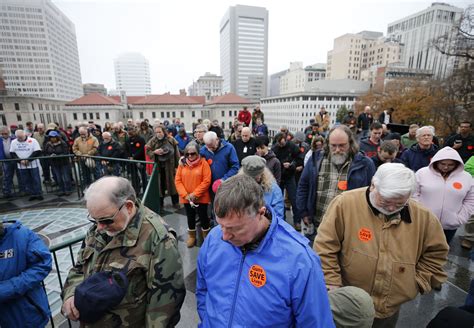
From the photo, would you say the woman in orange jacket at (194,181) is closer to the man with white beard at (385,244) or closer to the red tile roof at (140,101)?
the man with white beard at (385,244)

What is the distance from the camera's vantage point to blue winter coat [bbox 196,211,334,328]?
1.25m

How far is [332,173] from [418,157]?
2.23 m

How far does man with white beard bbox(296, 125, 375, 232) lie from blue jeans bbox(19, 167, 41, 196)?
741 cm

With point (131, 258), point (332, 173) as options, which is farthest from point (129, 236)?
point (332, 173)

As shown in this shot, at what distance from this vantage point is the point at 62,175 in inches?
279

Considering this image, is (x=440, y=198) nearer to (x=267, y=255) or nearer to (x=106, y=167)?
(x=267, y=255)

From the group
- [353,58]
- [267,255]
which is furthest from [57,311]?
[353,58]

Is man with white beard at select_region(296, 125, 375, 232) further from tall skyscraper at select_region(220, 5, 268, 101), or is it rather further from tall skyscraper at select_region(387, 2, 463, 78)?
tall skyscraper at select_region(220, 5, 268, 101)

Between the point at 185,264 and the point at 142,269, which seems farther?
the point at 185,264

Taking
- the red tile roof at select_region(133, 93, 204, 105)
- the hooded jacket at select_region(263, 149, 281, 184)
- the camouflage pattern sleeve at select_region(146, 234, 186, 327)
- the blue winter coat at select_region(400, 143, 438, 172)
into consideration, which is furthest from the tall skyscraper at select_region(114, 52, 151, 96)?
the camouflage pattern sleeve at select_region(146, 234, 186, 327)

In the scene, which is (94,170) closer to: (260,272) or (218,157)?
(218,157)

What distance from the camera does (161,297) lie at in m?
1.70

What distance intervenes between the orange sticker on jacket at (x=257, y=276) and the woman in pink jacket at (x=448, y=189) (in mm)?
2566

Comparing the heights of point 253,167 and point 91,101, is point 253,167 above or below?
below
